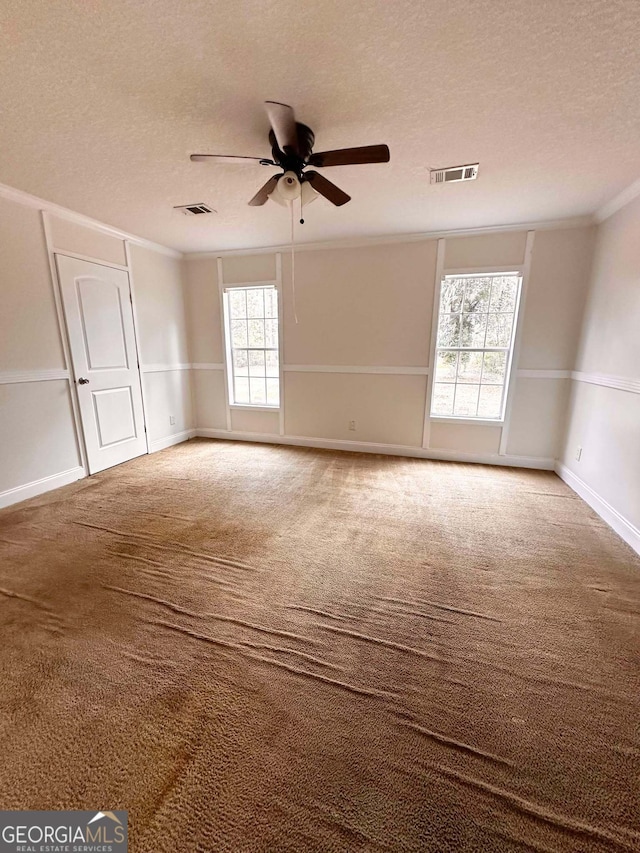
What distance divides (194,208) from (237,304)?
5.33 ft

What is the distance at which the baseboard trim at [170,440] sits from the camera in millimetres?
4394

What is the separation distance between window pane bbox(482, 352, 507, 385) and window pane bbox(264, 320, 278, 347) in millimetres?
2619

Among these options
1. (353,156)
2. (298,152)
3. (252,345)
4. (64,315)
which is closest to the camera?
(353,156)

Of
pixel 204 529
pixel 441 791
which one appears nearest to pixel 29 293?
pixel 204 529

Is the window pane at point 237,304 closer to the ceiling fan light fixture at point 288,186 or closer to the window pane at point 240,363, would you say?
the window pane at point 240,363

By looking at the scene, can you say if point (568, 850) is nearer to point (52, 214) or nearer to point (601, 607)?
point (601, 607)

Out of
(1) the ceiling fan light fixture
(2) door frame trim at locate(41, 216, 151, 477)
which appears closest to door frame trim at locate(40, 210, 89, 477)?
(2) door frame trim at locate(41, 216, 151, 477)

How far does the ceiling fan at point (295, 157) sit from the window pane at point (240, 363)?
2642mm

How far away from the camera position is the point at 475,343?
381cm

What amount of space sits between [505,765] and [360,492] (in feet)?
6.99

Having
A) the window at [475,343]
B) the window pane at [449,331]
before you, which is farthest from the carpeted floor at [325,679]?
the window pane at [449,331]

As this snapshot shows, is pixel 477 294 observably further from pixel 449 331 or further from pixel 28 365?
pixel 28 365

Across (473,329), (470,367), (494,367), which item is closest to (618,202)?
(473,329)

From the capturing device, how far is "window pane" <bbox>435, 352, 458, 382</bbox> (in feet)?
12.8
